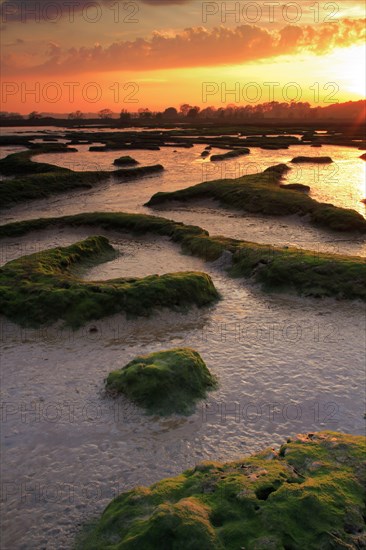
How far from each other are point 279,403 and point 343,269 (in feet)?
36.9

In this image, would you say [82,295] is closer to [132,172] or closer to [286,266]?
[286,266]

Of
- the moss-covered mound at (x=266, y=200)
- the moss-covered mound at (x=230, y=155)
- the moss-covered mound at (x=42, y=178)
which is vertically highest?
the moss-covered mound at (x=230, y=155)

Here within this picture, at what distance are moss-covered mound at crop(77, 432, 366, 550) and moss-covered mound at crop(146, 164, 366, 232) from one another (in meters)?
26.4

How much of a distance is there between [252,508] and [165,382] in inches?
233

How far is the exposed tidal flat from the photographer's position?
10266 millimetres

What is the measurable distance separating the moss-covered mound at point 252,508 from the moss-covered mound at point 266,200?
26.4 meters

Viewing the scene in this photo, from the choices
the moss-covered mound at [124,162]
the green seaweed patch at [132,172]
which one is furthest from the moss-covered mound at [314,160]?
the moss-covered mound at [124,162]

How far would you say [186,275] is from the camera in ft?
72.0

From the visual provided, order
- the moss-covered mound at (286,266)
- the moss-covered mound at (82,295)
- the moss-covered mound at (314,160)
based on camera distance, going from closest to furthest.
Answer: the moss-covered mound at (82,295) < the moss-covered mound at (286,266) < the moss-covered mound at (314,160)

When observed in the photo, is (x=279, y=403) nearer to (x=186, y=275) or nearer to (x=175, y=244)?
(x=186, y=275)

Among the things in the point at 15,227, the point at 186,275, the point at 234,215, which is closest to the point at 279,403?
the point at 186,275

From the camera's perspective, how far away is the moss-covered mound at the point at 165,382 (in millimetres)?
13445

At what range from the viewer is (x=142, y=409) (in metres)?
13.3

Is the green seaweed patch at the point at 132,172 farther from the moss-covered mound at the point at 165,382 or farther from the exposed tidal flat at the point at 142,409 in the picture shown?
the moss-covered mound at the point at 165,382
